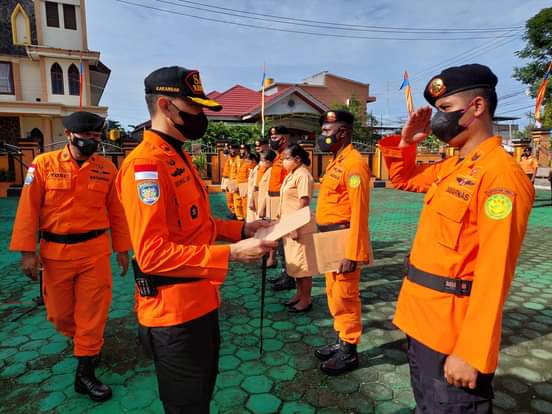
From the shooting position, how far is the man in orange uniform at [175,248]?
163 cm

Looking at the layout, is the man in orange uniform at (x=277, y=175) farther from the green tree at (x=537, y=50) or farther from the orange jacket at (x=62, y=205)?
the green tree at (x=537, y=50)

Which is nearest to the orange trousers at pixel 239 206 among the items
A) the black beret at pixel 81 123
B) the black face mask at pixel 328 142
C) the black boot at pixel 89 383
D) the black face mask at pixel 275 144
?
the black face mask at pixel 275 144

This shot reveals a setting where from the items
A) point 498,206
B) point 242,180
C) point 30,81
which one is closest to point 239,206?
point 242,180

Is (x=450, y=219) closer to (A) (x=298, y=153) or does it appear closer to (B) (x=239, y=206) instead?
(A) (x=298, y=153)

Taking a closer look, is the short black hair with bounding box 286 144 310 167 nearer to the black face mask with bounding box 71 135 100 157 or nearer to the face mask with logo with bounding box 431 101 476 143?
the black face mask with bounding box 71 135 100 157

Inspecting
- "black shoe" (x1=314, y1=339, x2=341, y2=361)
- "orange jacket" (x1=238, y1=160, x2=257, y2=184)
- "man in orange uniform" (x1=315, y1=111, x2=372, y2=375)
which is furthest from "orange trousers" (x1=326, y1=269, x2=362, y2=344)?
"orange jacket" (x1=238, y1=160, x2=257, y2=184)

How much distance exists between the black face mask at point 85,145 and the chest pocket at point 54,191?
0.32 metres

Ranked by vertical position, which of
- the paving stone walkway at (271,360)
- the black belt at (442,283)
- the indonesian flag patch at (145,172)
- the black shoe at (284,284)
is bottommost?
the paving stone walkway at (271,360)

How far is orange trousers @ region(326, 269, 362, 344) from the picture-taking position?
3.18 metres

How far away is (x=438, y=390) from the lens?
5.58 ft

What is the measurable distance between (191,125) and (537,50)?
1463 inches

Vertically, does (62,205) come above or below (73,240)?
above

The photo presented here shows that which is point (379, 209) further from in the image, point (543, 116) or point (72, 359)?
point (543, 116)

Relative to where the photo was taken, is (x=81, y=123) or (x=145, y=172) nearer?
(x=145, y=172)
